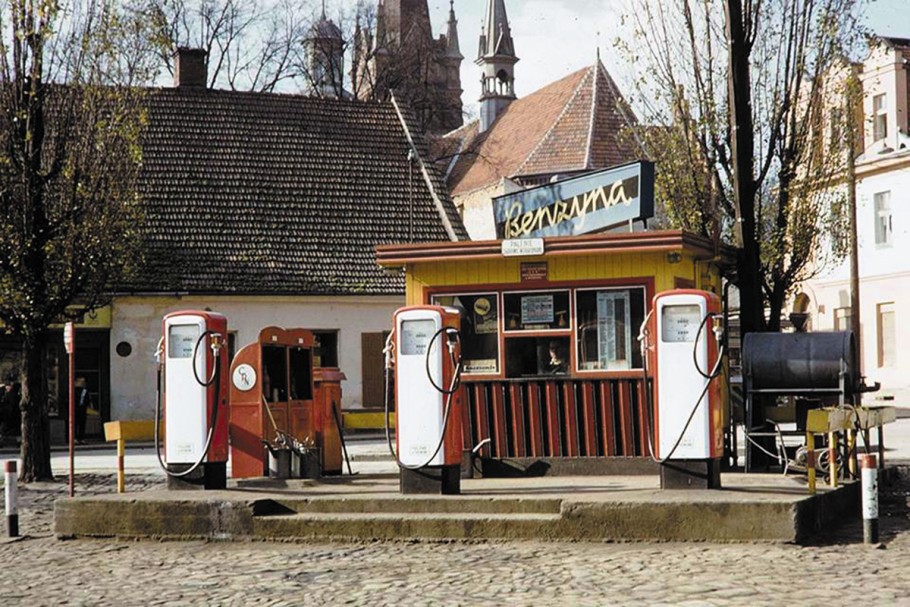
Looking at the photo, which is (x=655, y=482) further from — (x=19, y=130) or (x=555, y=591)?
(x=19, y=130)

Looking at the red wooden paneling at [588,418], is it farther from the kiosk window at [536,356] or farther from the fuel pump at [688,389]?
the fuel pump at [688,389]

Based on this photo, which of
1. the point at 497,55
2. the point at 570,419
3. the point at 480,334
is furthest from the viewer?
the point at 497,55

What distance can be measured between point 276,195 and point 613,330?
22.6 m

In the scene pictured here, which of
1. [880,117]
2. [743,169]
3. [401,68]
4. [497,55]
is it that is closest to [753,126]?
[743,169]

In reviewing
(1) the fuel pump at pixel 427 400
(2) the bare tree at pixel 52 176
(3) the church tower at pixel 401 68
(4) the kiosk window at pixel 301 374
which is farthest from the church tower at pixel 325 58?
(1) the fuel pump at pixel 427 400

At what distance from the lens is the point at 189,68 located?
137 ft

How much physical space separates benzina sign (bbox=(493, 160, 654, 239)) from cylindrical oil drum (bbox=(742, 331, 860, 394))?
1962 millimetres

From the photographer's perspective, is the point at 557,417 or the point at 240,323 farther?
the point at 240,323

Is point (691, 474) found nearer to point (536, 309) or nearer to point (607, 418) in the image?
point (607, 418)

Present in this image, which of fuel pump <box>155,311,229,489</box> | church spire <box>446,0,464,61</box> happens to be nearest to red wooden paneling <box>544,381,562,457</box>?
fuel pump <box>155,311,229,489</box>

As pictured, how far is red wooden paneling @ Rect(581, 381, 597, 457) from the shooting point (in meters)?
16.5

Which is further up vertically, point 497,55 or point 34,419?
point 497,55

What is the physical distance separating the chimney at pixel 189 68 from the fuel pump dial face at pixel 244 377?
82.6ft

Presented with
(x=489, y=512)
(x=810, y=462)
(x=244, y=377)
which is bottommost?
(x=489, y=512)
